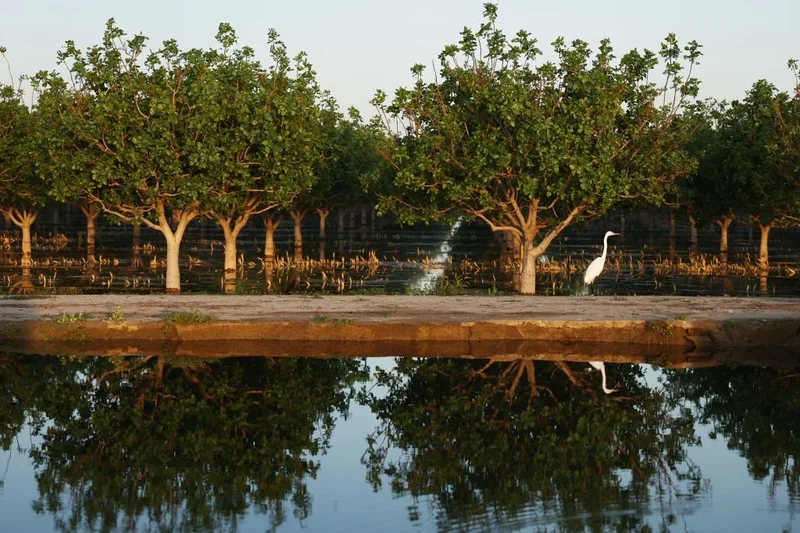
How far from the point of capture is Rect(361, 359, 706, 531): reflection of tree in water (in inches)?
512

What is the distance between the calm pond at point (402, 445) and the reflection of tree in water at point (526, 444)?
47mm

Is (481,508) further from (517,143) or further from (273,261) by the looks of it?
(273,261)

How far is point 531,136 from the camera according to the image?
124 ft

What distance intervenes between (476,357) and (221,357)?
17.8 ft

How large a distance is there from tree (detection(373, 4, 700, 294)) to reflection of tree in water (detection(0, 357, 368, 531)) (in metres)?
16.6

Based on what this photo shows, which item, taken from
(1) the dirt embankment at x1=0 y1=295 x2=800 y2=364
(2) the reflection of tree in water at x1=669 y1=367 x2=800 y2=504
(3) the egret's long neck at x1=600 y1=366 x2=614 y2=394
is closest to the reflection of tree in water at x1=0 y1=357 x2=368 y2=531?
(1) the dirt embankment at x1=0 y1=295 x2=800 y2=364

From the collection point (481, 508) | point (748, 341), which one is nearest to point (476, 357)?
point (748, 341)

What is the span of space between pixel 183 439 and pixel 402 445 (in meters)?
3.24

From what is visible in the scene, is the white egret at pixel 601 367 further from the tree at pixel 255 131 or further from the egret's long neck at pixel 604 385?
the tree at pixel 255 131

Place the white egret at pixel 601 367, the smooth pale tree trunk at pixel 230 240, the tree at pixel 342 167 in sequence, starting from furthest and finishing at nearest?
the tree at pixel 342 167 → the smooth pale tree trunk at pixel 230 240 → the white egret at pixel 601 367

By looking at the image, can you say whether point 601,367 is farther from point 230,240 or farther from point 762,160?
point 762,160

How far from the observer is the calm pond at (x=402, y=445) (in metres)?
12.6

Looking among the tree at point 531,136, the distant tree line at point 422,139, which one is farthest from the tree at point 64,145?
the tree at point 531,136

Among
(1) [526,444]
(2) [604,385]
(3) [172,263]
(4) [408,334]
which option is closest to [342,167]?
(3) [172,263]
